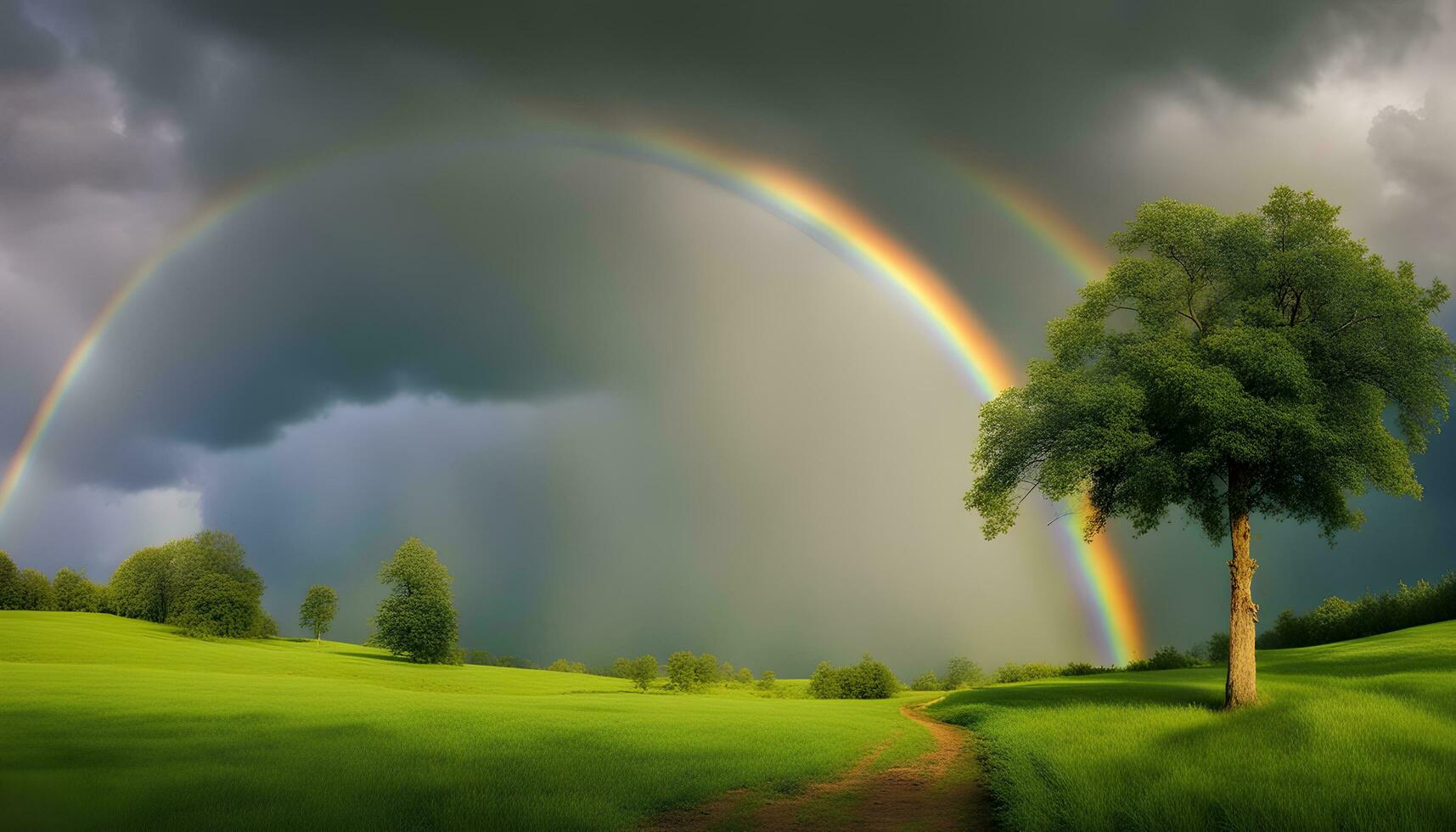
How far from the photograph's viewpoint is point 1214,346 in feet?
75.9

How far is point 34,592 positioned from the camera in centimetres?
9912

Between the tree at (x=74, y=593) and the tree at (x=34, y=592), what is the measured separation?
4.96 ft

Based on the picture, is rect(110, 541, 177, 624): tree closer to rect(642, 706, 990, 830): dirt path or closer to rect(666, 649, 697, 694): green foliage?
rect(666, 649, 697, 694): green foliage

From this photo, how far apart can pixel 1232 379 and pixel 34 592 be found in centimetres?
13800

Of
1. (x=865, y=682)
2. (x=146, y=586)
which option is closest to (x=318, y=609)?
(x=146, y=586)

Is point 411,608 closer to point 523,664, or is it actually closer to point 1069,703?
point 1069,703

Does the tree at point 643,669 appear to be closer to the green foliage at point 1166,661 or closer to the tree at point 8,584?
the green foliage at point 1166,661

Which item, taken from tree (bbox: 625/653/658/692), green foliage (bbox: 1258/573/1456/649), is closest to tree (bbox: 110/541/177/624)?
tree (bbox: 625/653/658/692)

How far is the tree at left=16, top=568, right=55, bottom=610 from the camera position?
97.1 metres

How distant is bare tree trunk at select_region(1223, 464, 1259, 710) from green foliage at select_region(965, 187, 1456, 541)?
0.75ft

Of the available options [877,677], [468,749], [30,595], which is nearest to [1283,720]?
[468,749]

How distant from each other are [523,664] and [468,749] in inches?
5860

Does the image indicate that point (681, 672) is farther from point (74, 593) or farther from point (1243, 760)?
point (74, 593)

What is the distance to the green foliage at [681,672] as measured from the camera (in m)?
78.6
